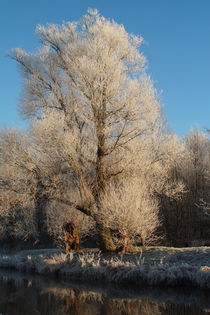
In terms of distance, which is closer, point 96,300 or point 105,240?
point 96,300

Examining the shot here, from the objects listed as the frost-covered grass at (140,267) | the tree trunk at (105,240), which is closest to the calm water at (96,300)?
the frost-covered grass at (140,267)

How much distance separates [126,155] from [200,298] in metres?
7.65

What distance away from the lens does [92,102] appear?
17.7 metres

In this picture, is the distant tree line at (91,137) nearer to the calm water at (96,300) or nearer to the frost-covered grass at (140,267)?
the frost-covered grass at (140,267)

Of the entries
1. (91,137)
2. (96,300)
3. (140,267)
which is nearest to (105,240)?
(140,267)

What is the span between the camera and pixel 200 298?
1173 centimetres

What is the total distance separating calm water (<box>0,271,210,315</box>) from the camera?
10.8m

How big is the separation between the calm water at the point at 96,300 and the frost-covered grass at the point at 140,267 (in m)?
0.59

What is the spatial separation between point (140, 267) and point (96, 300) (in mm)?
2952

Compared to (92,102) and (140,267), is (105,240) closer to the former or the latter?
(140,267)

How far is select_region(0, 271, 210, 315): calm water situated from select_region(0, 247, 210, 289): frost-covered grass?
59 centimetres

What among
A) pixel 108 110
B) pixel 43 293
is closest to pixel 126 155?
pixel 108 110

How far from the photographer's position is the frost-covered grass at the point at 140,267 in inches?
538

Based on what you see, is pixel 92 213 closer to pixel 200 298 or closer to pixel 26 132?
pixel 26 132
